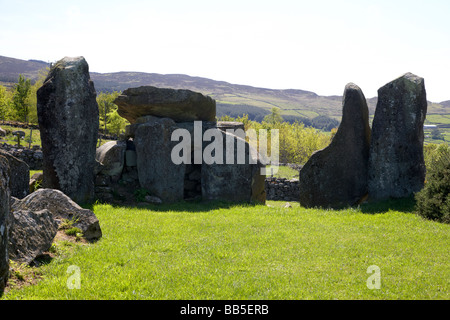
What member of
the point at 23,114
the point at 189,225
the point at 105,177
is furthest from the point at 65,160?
the point at 23,114

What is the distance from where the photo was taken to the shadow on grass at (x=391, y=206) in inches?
559

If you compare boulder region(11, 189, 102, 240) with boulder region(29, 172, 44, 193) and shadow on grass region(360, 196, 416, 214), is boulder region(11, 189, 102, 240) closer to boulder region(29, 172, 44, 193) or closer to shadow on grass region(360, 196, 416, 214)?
boulder region(29, 172, 44, 193)

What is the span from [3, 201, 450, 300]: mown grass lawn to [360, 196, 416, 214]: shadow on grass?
862 millimetres

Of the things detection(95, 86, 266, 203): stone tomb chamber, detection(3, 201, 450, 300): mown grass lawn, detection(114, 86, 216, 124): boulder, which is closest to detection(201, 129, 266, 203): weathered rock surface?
detection(95, 86, 266, 203): stone tomb chamber

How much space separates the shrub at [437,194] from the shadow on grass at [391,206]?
3.10ft

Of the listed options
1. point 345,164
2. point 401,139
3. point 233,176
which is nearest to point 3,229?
point 233,176

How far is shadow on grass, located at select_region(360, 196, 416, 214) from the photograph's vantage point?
46.6 feet

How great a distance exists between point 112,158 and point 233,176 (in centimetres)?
548

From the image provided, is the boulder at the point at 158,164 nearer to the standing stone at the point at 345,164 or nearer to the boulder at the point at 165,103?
the boulder at the point at 165,103

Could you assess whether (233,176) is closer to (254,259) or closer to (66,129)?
(66,129)

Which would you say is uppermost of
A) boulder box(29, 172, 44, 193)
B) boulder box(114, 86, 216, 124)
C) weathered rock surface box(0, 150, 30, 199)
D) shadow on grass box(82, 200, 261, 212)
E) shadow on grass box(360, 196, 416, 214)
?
boulder box(114, 86, 216, 124)

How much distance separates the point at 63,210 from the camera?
10.2 metres

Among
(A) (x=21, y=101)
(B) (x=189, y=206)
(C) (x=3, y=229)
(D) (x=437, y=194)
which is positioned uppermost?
(A) (x=21, y=101)
